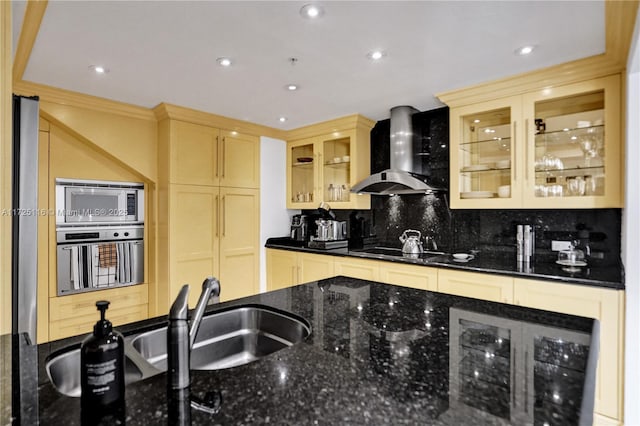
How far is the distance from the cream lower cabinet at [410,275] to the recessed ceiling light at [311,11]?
186 centimetres

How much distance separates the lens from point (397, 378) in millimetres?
819

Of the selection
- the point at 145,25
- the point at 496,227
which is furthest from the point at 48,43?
the point at 496,227

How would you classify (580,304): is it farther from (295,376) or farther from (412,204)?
(295,376)

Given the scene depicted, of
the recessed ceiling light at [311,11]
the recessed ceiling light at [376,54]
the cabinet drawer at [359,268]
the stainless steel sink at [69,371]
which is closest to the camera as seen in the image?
the stainless steel sink at [69,371]

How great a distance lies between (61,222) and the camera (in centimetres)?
281

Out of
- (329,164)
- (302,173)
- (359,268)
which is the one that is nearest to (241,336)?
(359,268)

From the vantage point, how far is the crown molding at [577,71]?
1.61m

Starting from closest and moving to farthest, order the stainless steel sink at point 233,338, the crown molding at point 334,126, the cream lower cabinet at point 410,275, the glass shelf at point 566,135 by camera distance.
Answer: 1. the stainless steel sink at point 233,338
2. the glass shelf at point 566,135
3. the cream lower cabinet at point 410,275
4. the crown molding at point 334,126

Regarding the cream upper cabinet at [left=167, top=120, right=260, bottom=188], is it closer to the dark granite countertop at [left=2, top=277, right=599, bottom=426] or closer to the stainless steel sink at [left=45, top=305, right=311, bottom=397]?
the stainless steel sink at [left=45, top=305, right=311, bottom=397]

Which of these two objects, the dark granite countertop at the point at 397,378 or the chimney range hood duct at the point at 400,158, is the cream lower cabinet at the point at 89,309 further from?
the chimney range hood duct at the point at 400,158

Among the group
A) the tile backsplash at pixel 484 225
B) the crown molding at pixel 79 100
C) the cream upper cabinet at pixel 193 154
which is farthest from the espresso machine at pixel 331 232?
the crown molding at pixel 79 100

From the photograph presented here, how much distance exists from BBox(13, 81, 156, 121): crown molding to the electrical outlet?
353cm

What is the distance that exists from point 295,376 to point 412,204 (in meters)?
2.81

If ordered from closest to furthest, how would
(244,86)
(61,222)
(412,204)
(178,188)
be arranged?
(244,86) < (61,222) < (178,188) < (412,204)
